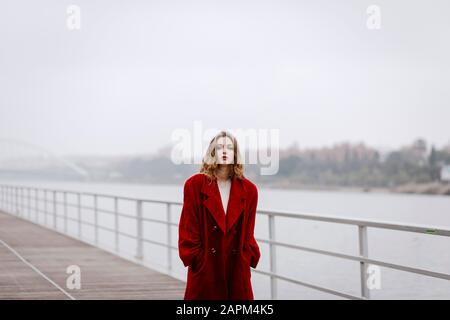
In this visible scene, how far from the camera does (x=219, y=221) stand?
9.63ft

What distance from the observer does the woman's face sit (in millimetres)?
2959

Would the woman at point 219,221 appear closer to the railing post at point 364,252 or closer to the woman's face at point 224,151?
the woman's face at point 224,151

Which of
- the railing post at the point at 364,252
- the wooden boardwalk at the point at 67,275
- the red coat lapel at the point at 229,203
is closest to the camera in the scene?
the red coat lapel at the point at 229,203

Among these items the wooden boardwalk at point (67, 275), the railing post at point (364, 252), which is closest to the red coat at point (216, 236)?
the railing post at point (364, 252)

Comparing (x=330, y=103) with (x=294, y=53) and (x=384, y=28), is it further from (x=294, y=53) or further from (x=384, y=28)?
(x=294, y=53)

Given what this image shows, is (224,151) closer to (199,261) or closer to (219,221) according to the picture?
(219,221)

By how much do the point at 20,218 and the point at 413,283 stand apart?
11353mm

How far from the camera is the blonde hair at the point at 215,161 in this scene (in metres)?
2.98

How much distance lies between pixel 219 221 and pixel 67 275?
4.46m

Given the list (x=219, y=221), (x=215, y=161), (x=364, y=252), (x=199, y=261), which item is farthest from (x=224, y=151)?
(x=364, y=252)

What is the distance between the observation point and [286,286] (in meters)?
20.4

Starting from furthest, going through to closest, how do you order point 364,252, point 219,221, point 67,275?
point 67,275
point 364,252
point 219,221

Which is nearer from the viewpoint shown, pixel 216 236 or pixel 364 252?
pixel 216 236
